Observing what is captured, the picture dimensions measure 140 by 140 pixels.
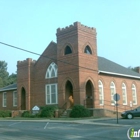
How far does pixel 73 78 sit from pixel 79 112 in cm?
403

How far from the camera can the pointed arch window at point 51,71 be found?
3341cm

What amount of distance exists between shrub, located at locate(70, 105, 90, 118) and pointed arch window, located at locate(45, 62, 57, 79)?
22.2 feet

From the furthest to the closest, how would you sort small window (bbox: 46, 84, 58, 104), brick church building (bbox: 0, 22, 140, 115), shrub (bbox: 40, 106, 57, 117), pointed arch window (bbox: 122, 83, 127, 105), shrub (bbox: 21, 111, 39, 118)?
pointed arch window (bbox: 122, 83, 127, 105)
small window (bbox: 46, 84, 58, 104)
shrub (bbox: 21, 111, 39, 118)
shrub (bbox: 40, 106, 57, 117)
brick church building (bbox: 0, 22, 140, 115)

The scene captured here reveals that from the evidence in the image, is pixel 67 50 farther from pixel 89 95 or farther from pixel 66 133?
pixel 66 133

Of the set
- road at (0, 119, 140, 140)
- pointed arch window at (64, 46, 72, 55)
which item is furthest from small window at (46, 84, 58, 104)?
road at (0, 119, 140, 140)

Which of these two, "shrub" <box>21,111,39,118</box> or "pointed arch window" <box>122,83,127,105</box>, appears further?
"pointed arch window" <box>122,83,127,105</box>

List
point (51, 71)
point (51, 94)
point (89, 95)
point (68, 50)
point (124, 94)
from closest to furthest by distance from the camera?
point (68, 50) < point (89, 95) < point (51, 94) < point (51, 71) < point (124, 94)

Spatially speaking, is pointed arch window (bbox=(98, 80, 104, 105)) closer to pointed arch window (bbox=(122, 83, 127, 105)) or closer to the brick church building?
the brick church building

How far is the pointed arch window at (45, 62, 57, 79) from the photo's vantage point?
110 ft

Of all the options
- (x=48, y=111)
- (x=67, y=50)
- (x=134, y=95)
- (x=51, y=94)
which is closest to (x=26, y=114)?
(x=51, y=94)

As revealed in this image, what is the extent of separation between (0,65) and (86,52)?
79.7 metres

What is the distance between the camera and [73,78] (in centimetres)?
2955

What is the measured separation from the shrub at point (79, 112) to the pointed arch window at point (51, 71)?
266 inches

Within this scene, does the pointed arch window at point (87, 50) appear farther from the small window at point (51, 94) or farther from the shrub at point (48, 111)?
the shrub at point (48, 111)
